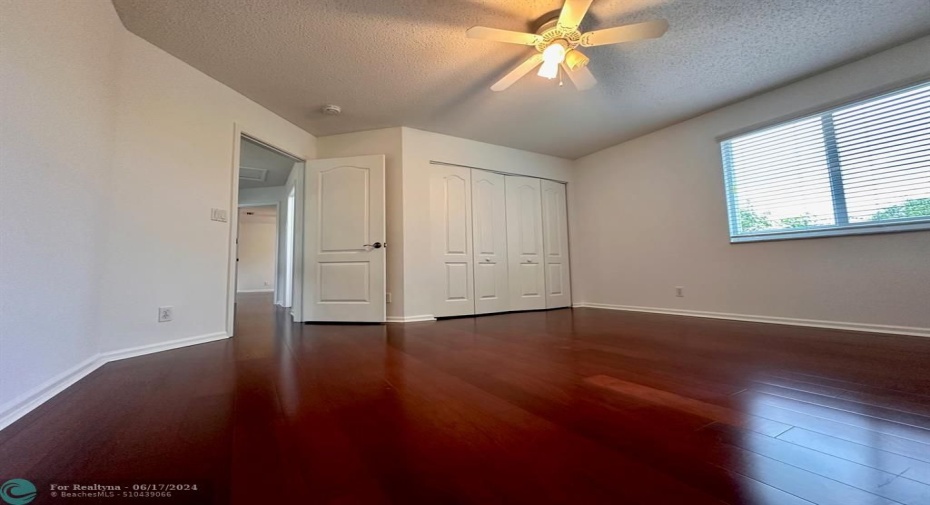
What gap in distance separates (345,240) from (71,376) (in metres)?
2.23

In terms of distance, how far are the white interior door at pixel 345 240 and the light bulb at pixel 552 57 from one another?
6.74 feet

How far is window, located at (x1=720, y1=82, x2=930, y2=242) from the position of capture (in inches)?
93.7

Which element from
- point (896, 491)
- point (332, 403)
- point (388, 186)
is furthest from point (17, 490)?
point (388, 186)

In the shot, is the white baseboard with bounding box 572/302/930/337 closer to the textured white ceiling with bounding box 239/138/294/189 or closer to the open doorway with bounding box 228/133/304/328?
the open doorway with bounding box 228/133/304/328

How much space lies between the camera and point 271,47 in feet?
7.66

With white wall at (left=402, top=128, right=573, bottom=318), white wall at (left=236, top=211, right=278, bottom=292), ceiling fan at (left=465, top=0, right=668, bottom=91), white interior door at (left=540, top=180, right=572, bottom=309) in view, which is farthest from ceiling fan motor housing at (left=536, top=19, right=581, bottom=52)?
white wall at (left=236, top=211, right=278, bottom=292)

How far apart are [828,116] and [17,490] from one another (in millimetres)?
4997

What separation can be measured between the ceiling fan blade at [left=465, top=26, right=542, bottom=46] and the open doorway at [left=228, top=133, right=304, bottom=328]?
88.6 inches

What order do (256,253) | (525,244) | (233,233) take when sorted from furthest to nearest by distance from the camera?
(256,253)
(525,244)
(233,233)

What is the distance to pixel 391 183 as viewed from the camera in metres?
3.73

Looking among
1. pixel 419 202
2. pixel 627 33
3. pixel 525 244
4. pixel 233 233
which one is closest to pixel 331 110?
pixel 419 202

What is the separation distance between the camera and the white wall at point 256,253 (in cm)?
936

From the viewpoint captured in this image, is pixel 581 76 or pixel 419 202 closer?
pixel 581 76

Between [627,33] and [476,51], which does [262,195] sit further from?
[627,33]
